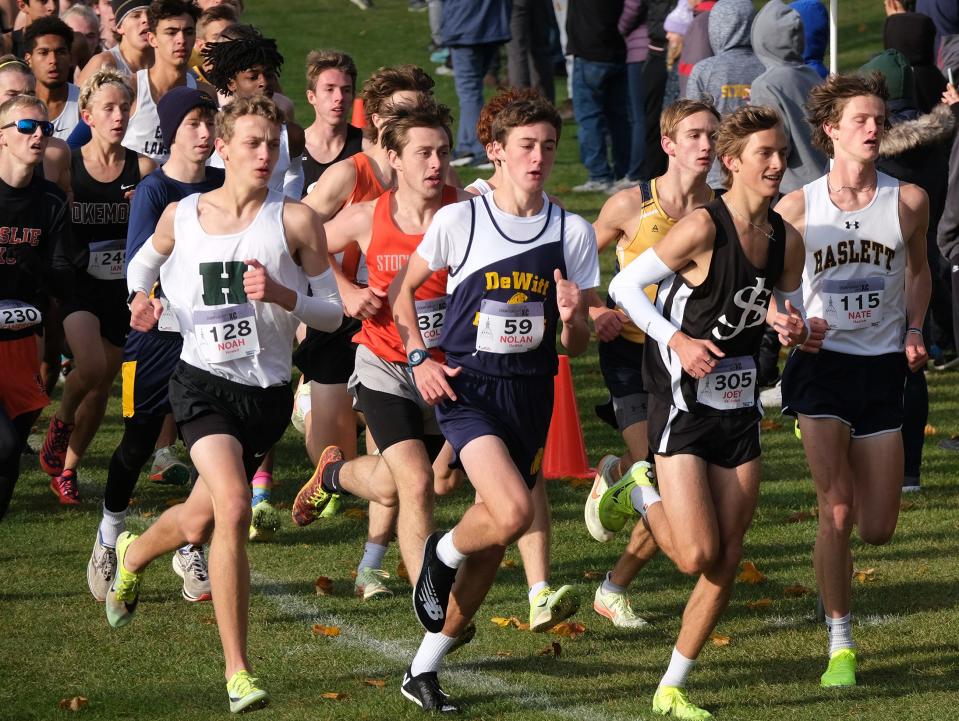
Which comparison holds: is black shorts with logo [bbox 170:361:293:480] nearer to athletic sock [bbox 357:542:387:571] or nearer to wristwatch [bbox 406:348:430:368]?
wristwatch [bbox 406:348:430:368]

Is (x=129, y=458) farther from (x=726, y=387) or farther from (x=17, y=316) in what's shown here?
(x=726, y=387)

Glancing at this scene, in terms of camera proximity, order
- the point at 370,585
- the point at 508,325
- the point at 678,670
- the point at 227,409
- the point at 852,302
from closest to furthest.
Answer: the point at 678,670 → the point at 508,325 → the point at 227,409 → the point at 852,302 → the point at 370,585

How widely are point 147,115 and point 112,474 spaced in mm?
3051

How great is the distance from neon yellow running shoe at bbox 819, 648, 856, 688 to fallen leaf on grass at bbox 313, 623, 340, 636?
2000 mm

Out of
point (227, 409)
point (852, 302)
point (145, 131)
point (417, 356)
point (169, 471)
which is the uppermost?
point (145, 131)

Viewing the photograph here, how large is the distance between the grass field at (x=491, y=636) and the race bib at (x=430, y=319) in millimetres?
1245

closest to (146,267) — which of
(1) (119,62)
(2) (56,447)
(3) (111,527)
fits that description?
(3) (111,527)

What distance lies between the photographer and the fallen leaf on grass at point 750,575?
7637 millimetres

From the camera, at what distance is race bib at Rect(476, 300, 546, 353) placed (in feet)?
19.9

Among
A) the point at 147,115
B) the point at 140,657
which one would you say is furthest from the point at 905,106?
the point at 140,657

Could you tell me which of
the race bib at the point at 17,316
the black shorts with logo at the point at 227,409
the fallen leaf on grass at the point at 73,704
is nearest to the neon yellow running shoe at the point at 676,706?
the black shorts with logo at the point at 227,409

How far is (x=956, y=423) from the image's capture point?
10727mm

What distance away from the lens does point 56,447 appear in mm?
9375

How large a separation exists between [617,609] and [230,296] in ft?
7.08
